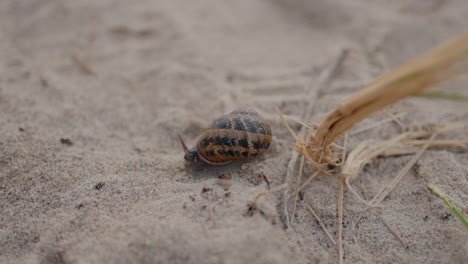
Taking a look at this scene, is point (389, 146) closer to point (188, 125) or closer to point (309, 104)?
point (309, 104)

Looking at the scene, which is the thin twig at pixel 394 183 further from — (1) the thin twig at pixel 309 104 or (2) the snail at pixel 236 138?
(2) the snail at pixel 236 138

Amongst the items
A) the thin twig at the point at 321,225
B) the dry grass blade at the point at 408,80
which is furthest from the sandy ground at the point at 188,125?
the dry grass blade at the point at 408,80

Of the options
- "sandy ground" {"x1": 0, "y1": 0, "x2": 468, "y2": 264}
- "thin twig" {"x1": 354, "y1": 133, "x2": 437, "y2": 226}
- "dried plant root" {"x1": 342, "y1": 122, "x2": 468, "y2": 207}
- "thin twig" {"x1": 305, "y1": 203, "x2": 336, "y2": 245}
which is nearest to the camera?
"sandy ground" {"x1": 0, "y1": 0, "x2": 468, "y2": 264}

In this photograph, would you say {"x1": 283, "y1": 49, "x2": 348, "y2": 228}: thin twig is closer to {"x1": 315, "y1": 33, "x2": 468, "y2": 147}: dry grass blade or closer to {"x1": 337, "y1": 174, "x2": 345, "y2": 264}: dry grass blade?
{"x1": 337, "y1": 174, "x2": 345, "y2": 264}: dry grass blade

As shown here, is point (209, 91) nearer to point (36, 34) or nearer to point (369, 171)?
point (369, 171)

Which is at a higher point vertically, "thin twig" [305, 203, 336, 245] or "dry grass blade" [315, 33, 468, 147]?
"dry grass blade" [315, 33, 468, 147]

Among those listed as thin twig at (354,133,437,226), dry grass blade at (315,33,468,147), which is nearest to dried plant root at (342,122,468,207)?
thin twig at (354,133,437,226)
